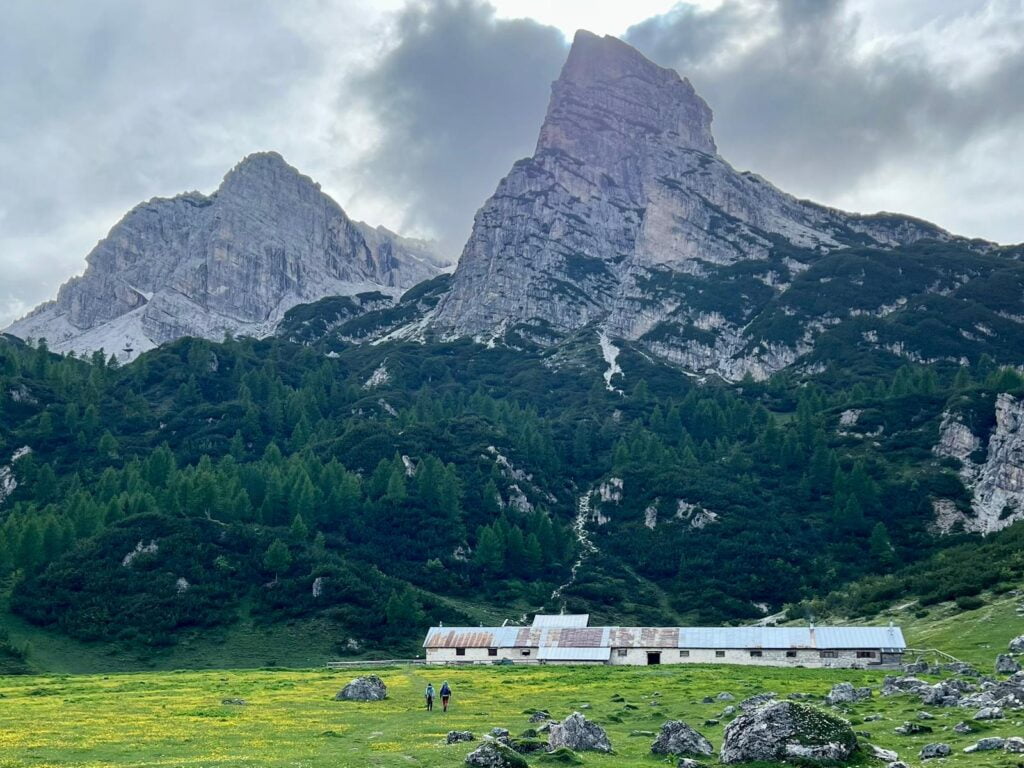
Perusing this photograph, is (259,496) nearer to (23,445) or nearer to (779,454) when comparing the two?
(23,445)

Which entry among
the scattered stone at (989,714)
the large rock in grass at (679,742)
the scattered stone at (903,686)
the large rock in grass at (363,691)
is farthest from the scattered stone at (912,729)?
the large rock in grass at (363,691)

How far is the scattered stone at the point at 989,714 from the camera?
3803 centimetres

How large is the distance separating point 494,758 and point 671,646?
6484 cm

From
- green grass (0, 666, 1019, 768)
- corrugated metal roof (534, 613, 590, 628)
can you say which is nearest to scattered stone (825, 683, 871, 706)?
green grass (0, 666, 1019, 768)

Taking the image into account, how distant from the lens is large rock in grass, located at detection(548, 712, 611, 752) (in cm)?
3731

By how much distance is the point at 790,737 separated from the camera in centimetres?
3081

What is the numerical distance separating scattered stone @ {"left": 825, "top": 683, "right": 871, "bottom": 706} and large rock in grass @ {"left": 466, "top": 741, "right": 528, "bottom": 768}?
86.6 feet

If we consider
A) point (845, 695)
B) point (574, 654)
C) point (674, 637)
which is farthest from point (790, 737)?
point (674, 637)

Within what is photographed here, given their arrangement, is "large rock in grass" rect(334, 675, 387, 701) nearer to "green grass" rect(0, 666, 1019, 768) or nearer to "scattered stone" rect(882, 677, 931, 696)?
"green grass" rect(0, 666, 1019, 768)

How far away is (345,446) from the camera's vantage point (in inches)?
7662

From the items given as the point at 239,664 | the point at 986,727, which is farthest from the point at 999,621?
the point at 239,664

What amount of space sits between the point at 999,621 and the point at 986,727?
57953 mm

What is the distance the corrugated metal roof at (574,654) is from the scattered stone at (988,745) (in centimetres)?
6369

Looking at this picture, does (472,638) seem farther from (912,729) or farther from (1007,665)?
(912,729)
